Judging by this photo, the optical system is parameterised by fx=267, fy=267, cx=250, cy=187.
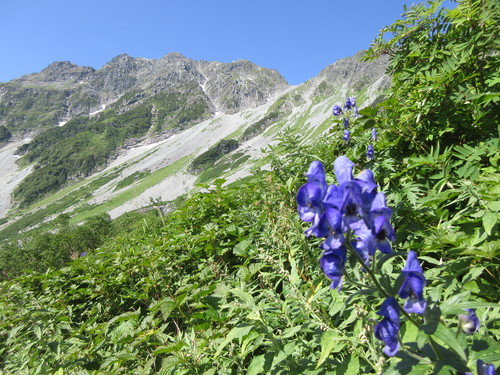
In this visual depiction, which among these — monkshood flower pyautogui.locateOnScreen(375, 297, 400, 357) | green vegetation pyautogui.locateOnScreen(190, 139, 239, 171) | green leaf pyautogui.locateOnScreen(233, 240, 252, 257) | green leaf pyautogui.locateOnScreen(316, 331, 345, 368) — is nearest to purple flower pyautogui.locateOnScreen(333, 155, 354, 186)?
monkshood flower pyautogui.locateOnScreen(375, 297, 400, 357)

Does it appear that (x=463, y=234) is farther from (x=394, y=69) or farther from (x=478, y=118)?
(x=394, y=69)

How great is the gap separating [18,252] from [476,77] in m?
38.7

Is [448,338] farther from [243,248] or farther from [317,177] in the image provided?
[243,248]

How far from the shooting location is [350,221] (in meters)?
1.24

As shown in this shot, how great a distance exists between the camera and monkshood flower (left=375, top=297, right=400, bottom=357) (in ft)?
3.97

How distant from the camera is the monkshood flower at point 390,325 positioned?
1209 millimetres

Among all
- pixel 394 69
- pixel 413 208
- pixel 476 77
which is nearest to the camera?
pixel 413 208

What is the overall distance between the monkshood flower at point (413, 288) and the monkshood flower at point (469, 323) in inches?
12.6

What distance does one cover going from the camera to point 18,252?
28.9m

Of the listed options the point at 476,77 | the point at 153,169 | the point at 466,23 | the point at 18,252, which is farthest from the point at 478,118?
the point at 153,169

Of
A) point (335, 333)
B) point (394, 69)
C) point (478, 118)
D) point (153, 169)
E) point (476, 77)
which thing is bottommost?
point (335, 333)

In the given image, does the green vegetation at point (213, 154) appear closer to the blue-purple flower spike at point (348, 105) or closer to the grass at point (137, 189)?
the grass at point (137, 189)

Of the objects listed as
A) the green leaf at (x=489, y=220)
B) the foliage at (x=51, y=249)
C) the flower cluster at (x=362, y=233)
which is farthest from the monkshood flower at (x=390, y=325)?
the foliage at (x=51, y=249)

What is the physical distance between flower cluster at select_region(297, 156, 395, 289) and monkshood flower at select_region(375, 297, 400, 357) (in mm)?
206
